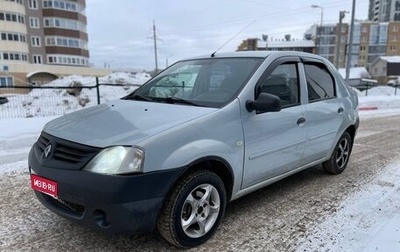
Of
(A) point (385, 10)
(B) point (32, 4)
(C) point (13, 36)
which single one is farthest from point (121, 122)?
(A) point (385, 10)

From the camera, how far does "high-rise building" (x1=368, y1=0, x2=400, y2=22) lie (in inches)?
4304

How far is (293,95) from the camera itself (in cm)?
409

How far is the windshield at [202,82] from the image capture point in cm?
350

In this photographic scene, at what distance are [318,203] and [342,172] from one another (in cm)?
147

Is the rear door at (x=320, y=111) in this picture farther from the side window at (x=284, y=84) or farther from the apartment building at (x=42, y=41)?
the apartment building at (x=42, y=41)

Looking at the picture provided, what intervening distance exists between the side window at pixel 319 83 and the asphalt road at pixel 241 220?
1.21m

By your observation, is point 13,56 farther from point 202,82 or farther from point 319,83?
point 319,83

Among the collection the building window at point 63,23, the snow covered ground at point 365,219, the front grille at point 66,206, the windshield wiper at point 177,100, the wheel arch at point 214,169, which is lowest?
the snow covered ground at point 365,219

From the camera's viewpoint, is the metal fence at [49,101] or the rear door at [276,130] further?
the metal fence at [49,101]

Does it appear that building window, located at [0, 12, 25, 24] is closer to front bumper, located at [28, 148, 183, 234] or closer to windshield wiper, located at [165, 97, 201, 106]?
windshield wiper, located at [165, 97, 201, 106]

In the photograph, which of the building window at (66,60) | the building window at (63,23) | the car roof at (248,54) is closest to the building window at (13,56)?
the building window at (66,60)

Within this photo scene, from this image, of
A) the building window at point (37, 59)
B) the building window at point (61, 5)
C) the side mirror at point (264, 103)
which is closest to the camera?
the side mirror at point (264, 103)

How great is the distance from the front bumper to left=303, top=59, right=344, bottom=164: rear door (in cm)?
218

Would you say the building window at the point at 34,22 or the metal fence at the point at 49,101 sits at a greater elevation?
the building window at the point at 34,22
